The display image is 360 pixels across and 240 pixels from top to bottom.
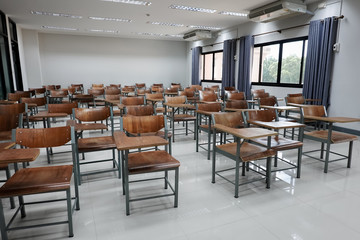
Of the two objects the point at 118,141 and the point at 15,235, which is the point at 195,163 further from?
the point at 15,235

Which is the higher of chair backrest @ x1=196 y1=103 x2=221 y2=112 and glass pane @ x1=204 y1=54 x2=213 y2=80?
glass pane @ x1=204 y1=54 x2=213 y2=80

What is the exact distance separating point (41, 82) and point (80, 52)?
2.15m

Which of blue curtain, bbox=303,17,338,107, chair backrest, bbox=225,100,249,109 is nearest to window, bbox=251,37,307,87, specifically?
blue curtain, bbox=303,17,338,107

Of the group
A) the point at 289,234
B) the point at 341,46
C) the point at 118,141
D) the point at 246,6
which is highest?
the point at 246,6

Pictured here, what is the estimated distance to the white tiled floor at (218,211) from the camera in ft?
6.11

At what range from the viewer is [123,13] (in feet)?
22.1

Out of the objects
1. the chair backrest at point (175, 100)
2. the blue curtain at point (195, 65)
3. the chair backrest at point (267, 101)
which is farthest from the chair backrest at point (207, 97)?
the blue curtain at point (195, 65)

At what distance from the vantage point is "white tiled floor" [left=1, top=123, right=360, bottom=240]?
186 centimetres

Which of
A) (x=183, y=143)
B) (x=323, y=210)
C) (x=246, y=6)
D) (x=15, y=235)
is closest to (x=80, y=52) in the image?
(x=246, y=6)

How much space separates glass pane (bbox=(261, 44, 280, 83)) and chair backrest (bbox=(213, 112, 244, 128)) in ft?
16.0

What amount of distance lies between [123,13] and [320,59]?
5.35m

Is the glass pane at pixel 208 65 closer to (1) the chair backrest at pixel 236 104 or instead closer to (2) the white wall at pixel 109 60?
(2) the white wall at pixel 109 60

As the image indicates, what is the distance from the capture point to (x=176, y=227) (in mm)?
1936

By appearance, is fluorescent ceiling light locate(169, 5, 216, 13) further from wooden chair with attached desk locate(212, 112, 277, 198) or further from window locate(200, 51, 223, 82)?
wooden chair with attached desk locate(212, 112, 277, 198)
